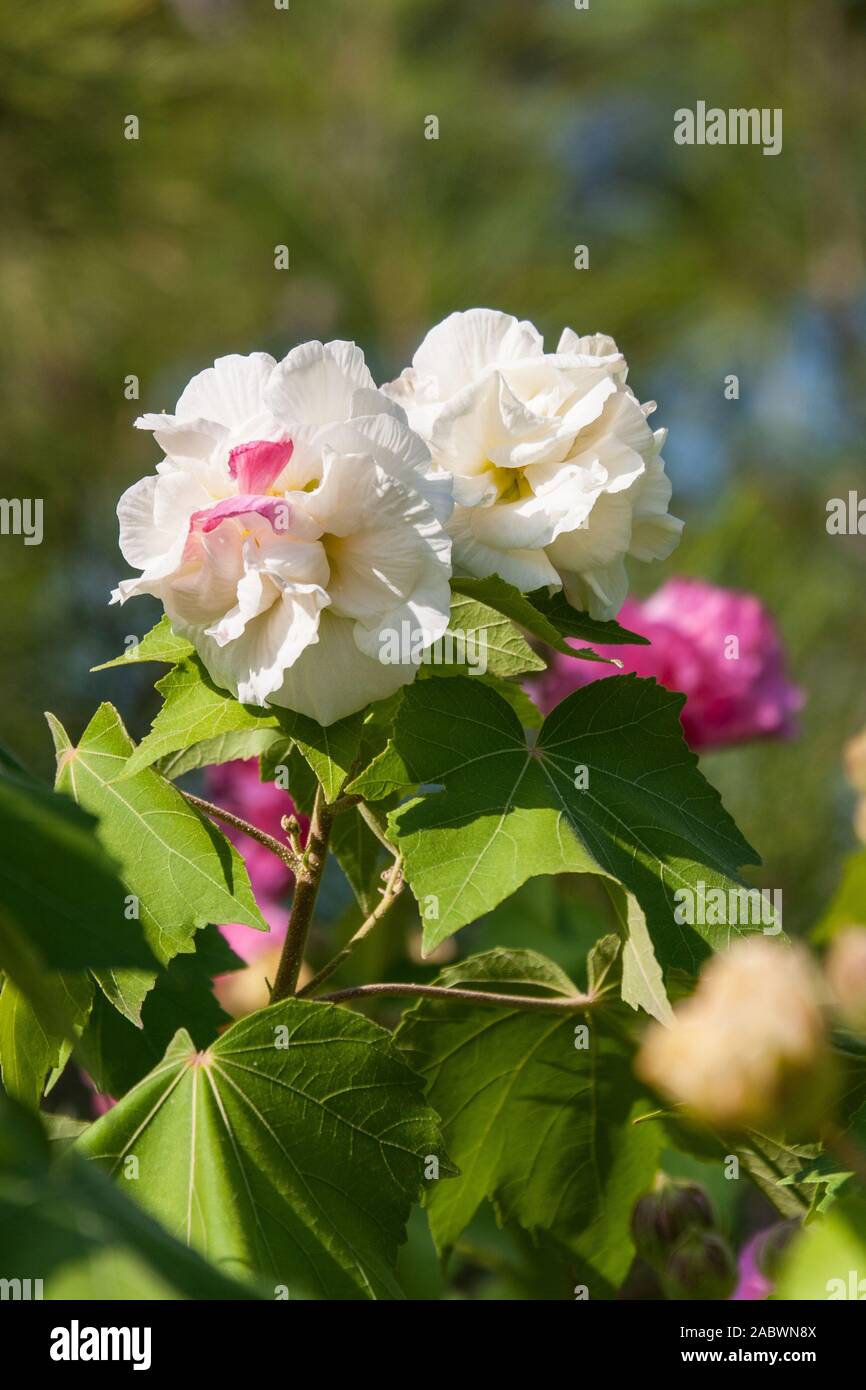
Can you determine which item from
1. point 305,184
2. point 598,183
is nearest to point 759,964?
point 305,184

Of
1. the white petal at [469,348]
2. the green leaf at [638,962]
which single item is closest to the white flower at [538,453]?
the white petal at [469,348]

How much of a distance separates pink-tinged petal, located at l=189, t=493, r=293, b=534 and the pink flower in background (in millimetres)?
617

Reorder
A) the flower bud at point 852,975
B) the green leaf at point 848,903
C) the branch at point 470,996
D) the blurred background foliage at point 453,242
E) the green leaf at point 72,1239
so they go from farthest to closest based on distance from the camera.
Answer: the blurred background foliage at point 453,242 → the green leaf at point 848,903 → the branch at point 470,996 → the flower bud at point 852,975 → the green leaf at point 72,1239

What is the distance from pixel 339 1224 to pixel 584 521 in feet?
0.77

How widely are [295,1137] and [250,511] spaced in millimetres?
199

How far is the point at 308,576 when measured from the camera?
16.9 inches

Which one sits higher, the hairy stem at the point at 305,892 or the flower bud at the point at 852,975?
the hairy stem at the point at 305,892

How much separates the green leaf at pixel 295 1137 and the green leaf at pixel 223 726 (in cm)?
8

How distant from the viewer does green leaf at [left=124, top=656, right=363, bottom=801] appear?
0.45 m

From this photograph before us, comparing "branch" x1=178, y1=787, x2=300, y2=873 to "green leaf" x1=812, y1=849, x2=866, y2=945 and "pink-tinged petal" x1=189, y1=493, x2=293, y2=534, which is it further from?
"green leaf" x1=812, y1=849, x2=866, y2=945

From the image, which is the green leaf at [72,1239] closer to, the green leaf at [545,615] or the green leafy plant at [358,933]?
the green leafy plant at [358,933]

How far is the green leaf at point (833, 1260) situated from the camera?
13.1 inches

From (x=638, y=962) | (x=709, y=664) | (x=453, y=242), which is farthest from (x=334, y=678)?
(x=453, y=242)
